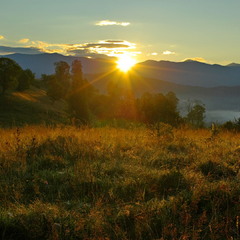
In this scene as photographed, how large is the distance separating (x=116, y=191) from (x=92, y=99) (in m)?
97.9

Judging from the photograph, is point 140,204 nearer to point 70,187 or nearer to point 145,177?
point 145,177

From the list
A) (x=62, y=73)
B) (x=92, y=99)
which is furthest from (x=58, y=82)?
(x=62, y=73)

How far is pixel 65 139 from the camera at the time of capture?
9.07 metres

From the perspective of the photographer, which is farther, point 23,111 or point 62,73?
point 62,73

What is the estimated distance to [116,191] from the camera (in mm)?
5453

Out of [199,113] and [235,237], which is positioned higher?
[235,237]

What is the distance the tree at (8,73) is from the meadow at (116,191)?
2472 inches

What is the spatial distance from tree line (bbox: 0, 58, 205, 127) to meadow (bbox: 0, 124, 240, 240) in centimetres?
1741

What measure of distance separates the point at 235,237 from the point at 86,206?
232 cm

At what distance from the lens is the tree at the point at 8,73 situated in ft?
220

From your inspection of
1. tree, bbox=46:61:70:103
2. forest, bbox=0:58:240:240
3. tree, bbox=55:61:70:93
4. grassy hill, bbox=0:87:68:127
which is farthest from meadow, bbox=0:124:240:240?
tree, bbox=55:61:70:93

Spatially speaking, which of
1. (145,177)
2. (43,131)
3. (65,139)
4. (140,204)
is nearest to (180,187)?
(145,177)

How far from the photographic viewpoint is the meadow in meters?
4.16

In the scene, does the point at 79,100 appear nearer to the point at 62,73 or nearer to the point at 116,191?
the point at 62,73
